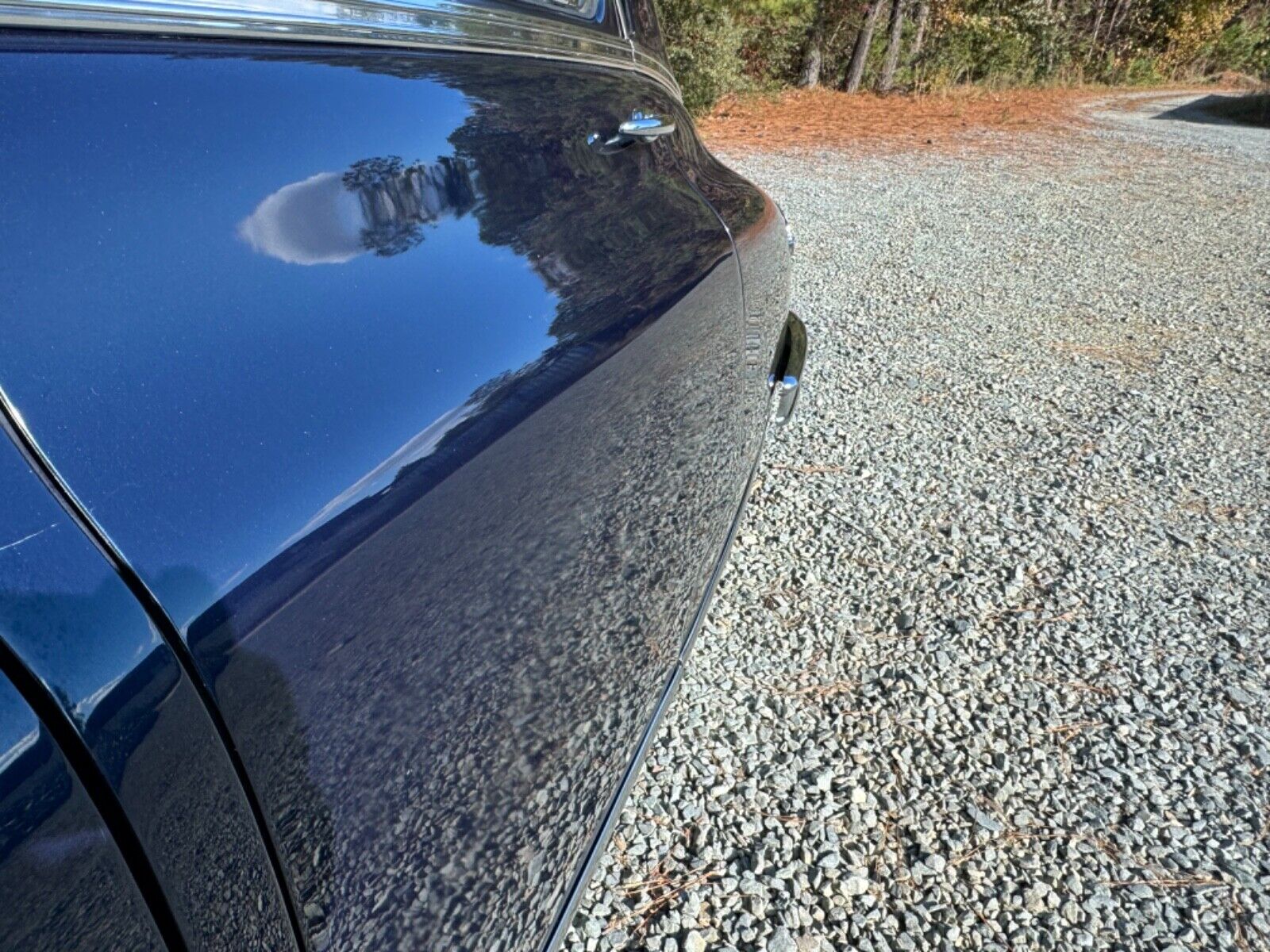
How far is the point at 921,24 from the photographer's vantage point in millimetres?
16172

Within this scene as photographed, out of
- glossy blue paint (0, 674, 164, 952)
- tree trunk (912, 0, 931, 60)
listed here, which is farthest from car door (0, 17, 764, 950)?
tree trunk (912, 0, 931, 60)

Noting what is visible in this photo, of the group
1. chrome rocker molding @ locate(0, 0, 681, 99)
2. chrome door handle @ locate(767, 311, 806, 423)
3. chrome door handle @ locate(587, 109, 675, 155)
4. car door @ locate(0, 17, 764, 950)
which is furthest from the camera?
chrome door handle @ locate(767, 311, 806, 423)

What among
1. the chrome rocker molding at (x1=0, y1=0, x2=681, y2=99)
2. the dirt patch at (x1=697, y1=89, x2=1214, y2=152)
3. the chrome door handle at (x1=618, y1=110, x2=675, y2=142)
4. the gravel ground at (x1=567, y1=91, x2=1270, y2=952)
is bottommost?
the dirt patch at (x1=697, y1=89, x2=1214, y2=152)

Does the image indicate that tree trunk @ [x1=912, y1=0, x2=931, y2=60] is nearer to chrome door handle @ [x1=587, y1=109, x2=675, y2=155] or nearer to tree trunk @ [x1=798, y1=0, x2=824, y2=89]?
tree trunk @ [x1=798, y1=0, x2=824, y2=89]

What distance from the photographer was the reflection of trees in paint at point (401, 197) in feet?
3.40

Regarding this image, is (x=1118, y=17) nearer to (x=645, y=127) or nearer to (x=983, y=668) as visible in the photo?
(x=983, y=668)

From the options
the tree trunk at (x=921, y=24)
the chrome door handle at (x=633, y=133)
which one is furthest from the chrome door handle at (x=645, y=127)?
the tree trunk at (x=921, y=24)

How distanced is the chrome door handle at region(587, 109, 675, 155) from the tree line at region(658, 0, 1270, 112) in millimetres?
9918

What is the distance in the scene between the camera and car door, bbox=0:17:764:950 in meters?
0.71

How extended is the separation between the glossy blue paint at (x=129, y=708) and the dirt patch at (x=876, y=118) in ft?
32.5

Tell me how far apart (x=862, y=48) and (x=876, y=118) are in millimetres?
2786

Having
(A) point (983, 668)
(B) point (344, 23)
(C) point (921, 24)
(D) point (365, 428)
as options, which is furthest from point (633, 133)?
(C) point (921, 24)

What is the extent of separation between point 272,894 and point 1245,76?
25.6m

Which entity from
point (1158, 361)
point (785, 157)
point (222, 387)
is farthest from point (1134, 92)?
point (222, 387)
